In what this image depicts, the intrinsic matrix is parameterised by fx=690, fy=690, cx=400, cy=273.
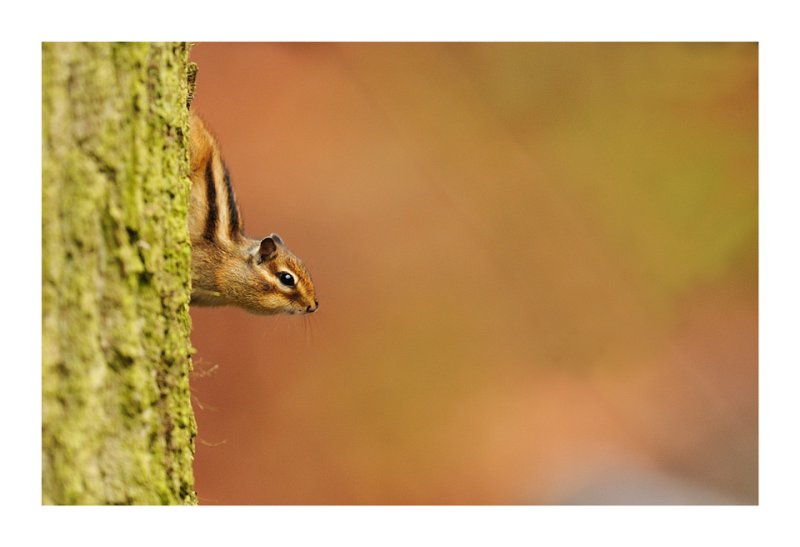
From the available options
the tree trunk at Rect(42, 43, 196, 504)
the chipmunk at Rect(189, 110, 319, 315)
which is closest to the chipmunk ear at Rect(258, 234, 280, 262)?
the chipmunk at Rect(189, 110, 319, 315)

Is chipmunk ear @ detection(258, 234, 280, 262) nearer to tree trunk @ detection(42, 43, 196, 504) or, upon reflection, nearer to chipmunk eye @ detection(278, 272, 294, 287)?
chipmunk eye @ detection(278, 272, 294, 287)

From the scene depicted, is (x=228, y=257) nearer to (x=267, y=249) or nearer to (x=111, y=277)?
(x=267, y=249)

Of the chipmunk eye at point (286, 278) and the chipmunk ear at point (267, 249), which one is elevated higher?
the chipmunk ear at point (267, 249)

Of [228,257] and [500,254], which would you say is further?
[500,254]

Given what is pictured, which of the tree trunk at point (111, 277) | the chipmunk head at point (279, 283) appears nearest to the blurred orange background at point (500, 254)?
the chipmunk head at point (279, 283)

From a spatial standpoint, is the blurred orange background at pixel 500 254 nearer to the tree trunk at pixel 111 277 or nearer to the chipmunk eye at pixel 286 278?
the chipmunk eye at pixel 286 278

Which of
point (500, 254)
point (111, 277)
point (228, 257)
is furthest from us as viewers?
point (500, 254)

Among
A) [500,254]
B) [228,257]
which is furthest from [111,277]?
[500,254]
